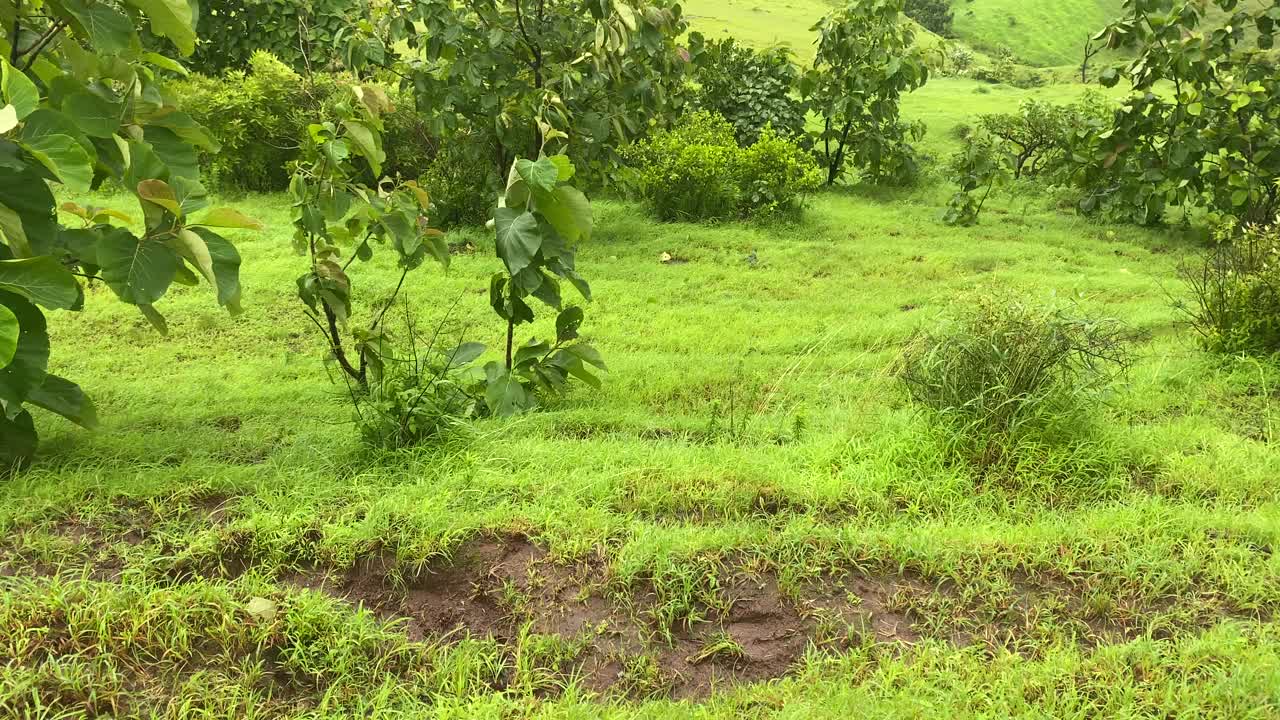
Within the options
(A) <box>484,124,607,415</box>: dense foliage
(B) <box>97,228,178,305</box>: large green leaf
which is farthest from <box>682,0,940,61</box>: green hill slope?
(B) <box>97,228,178,305</box>: large green leaf

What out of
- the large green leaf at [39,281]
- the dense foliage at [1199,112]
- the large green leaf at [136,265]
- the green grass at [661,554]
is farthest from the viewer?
the dense foliage at [1199,112]

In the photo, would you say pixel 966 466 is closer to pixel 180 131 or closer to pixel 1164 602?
pixel 1164 602

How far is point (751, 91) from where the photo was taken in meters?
9.44

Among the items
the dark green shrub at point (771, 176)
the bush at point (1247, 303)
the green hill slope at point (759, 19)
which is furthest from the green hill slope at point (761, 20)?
the bush at point (1247, 303)

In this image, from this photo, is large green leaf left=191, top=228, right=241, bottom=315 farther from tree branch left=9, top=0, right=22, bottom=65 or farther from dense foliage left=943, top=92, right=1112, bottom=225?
dense foliage left=943, top=92, right=1112, bottom=225

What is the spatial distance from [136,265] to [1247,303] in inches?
192

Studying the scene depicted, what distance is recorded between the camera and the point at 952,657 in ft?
6.95

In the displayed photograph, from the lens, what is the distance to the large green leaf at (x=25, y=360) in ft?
7.52

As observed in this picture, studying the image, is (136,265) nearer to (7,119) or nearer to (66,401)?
(7,119)

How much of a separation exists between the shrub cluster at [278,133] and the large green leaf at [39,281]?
5.36 meters

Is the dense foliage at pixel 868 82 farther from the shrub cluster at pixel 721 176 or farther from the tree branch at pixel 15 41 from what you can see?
the tree branch at pixel 15 41

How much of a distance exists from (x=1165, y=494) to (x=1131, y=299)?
341 cm

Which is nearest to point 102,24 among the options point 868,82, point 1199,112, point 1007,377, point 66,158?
point 66,158

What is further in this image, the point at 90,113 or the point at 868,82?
the point at 868,82
